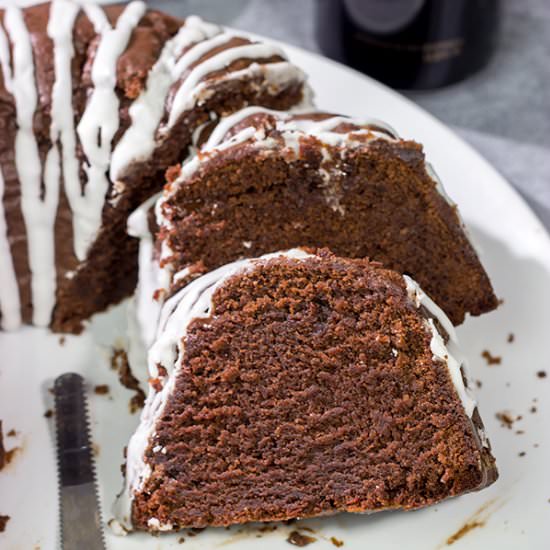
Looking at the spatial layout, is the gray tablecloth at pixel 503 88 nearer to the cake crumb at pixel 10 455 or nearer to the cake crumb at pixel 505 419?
the cake crumb at pixel 505 419

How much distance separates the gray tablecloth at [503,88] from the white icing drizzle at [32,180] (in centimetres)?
141

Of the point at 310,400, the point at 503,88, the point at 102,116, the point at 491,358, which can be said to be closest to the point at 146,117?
the point at 102,116

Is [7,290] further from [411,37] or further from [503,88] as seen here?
[503,88]

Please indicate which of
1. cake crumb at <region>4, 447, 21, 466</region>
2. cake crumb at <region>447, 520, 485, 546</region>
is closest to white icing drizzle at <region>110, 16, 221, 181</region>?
cake crumb at <region>4, 447, 21, 466</region>

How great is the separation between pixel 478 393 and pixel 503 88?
4.85 ft

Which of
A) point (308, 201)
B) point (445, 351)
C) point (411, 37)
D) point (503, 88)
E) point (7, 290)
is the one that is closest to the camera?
point (445, 351)

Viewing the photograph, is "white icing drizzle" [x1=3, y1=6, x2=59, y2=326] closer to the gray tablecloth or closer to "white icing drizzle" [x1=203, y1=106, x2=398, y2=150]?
"white icing drizzle" [x1=203, y1=106, x2=398, y2=150]

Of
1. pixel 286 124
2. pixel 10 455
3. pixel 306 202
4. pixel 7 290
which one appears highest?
pixel 286 124

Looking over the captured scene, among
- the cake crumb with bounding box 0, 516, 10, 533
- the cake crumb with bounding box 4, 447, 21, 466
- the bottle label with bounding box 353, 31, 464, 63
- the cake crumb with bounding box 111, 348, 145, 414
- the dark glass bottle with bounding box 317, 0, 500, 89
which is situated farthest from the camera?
the bottle label with bounding box 353, 31, 464, 63

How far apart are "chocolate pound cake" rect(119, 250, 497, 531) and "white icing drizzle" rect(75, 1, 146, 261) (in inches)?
20.2

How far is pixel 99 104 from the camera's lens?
2424 mm

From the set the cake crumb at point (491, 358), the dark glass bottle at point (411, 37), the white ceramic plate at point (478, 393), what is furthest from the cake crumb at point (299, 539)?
the dark glass bottle at point (411, 37)

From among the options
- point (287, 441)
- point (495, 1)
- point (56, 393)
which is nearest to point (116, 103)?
point (56, 393)

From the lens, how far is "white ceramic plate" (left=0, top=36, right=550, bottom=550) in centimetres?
219
